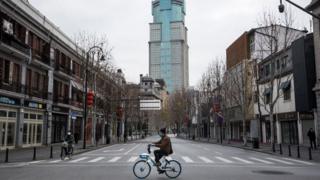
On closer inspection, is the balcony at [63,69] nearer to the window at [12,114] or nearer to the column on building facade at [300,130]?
the window at [12,114]

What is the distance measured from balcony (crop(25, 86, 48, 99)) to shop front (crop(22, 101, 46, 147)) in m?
0.86

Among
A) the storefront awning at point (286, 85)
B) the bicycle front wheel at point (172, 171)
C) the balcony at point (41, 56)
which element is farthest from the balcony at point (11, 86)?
the storefront awning at point (286, 85)

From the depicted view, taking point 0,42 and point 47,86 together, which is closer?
point 0,42

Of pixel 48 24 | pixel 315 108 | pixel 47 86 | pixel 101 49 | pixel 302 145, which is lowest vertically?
pixel 302 145

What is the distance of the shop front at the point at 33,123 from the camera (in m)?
36.4

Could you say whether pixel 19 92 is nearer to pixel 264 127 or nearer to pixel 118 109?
pixel 118 109

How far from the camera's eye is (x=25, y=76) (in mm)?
36188

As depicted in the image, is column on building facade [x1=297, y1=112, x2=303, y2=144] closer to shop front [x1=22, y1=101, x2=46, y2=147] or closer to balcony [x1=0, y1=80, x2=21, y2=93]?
shop front [x1=22, y1=101, x2=46, y2=147]

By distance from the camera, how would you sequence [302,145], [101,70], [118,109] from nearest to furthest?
[302,145] → [101,70] → [118,109]

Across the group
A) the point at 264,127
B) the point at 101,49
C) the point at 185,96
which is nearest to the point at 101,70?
the point at 101,49

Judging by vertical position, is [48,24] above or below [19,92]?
above

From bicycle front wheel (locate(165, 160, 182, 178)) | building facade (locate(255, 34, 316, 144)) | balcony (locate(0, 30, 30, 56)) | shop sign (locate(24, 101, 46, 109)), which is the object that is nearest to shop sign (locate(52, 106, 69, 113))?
shop sign (locate(24, 101, 46, 109))

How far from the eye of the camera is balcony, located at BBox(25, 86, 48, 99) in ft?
120

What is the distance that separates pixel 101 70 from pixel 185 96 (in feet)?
160
